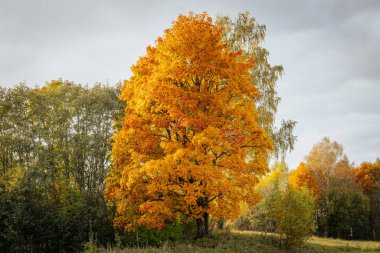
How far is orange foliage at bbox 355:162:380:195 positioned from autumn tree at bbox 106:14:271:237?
154 ft

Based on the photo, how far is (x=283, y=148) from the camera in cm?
3281

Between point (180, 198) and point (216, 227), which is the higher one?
point (180, 198)

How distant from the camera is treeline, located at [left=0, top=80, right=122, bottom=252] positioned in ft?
68.9

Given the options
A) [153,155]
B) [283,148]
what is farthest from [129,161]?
[283,148]

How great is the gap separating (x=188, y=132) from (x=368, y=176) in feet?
166

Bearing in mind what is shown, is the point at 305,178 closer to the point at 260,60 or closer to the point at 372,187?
the point at 372,187

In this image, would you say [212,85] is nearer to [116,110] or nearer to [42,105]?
[116,110]

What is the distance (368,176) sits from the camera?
2405 inches

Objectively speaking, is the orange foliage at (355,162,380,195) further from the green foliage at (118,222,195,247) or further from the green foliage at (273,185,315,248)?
the green foliage at (118,222,195,247)

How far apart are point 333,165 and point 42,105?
131 feet

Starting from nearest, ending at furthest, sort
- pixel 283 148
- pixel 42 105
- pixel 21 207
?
1. pixel 21 207
2. pixel 42 105
3. pixel 283 148

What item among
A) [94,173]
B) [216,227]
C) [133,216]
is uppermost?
[94,173]

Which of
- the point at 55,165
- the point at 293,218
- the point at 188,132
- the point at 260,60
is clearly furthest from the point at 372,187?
the point at 55,165

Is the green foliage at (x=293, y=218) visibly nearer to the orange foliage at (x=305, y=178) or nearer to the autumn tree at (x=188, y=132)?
the autumn tree at (x=188, y=132)
